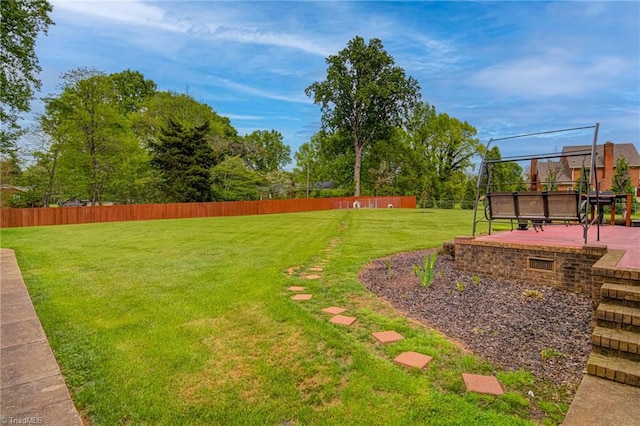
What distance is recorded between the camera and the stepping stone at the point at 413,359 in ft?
7.12

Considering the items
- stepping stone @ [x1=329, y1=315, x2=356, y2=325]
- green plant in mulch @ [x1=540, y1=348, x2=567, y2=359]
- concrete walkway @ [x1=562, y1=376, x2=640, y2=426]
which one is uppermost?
concrete walkway @ [x1=562, y1=376, x2=640, y2=426]

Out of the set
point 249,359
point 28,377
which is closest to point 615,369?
point 249,359

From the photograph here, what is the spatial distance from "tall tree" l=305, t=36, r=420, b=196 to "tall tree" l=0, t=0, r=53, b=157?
71.1 feet

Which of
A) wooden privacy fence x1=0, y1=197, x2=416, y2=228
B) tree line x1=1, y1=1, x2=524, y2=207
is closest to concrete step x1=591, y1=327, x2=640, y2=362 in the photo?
tree line x1=1, y1=1, x2=524, y2=207

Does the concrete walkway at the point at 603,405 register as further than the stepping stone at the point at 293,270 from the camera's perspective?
No

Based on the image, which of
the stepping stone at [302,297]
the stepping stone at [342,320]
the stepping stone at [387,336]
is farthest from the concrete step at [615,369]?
the stepping stone at [302,297]

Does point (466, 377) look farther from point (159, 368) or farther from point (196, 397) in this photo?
point (159, 368)

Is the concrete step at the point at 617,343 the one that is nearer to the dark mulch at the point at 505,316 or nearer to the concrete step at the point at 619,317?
the concrete step at the point at 619,317

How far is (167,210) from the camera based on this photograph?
2173 cm

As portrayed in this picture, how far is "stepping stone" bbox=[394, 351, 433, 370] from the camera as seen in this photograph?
2170 mm

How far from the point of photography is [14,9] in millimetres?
16094

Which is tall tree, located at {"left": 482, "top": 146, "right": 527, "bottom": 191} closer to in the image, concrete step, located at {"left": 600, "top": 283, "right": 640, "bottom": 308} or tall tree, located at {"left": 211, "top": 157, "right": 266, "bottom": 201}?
concrete step, located at {"left": 600, "top": 283, "right": 640, "bottom": 308}

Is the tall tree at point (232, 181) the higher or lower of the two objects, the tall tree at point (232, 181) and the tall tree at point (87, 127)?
the lower

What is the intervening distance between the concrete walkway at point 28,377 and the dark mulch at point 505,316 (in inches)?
102
